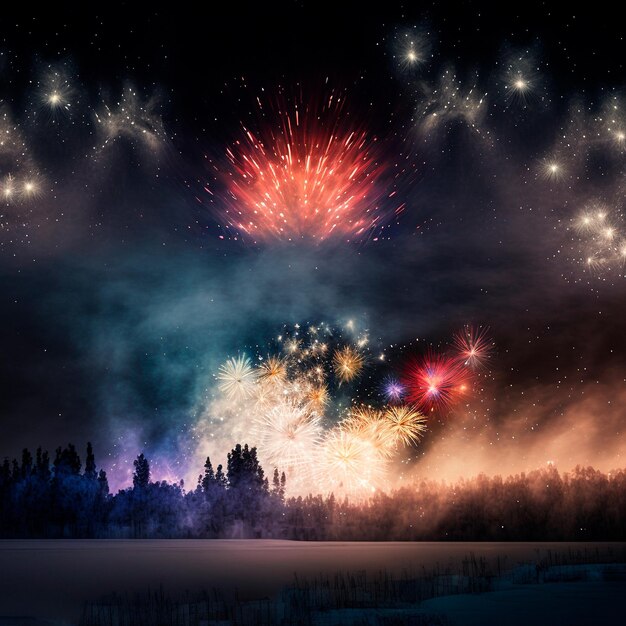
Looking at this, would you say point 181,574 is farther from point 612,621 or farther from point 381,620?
point 612,621

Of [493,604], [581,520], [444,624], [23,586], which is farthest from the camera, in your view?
[581,520]

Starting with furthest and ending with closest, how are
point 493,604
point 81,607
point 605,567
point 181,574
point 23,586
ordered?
point 181,574 < point 23,586 < point 605,567 < point 81,607 < point 493,604

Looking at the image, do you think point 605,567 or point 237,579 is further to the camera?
point 237,579

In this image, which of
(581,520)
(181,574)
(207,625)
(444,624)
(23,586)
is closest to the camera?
(444,624)

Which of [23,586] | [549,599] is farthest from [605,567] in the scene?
[23,586]

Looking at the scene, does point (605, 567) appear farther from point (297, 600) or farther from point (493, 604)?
point (297, 600)

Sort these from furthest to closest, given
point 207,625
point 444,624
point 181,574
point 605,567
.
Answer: point 181,574 → point 605,567 → point 207,625 → point 444,624

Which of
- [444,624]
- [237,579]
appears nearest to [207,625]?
[444,624]

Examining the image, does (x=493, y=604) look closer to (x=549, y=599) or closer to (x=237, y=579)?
(x=549, y=599)

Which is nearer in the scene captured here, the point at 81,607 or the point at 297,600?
the point at 297,600
